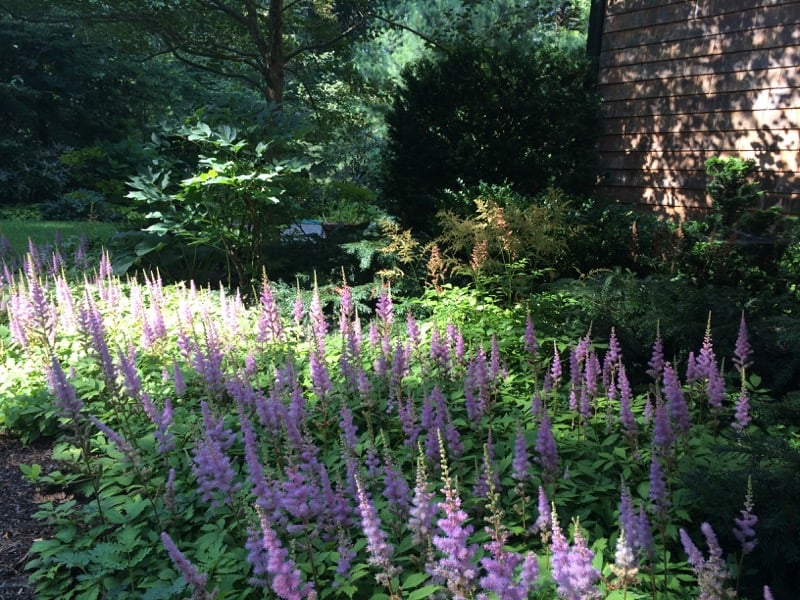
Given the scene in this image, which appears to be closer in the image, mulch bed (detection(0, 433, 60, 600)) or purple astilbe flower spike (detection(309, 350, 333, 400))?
mulch bed (detection(0, 433, 60, 600))

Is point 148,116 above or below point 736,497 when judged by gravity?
above

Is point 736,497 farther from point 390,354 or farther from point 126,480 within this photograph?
point 126,480

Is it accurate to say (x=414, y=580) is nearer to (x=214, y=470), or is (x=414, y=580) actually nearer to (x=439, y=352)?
(x=214, y=470)

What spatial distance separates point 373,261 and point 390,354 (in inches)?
148

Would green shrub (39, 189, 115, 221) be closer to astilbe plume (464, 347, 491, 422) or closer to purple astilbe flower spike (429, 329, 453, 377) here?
purple astilbe flower spike (429, 329, 453, 377)

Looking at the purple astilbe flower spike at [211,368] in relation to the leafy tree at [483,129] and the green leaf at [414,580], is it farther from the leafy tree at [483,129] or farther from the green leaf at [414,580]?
the leafy tree at [483,129]

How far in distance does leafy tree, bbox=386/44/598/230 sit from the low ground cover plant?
14.8ft

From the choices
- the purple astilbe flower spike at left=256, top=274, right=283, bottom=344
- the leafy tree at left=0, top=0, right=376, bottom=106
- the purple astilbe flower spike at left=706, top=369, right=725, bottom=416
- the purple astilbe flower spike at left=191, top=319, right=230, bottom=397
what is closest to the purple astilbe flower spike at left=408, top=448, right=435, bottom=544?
the purple astilbe flower spike at left=706, top=369, right=725, bottom=416

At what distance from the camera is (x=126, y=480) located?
137 inches

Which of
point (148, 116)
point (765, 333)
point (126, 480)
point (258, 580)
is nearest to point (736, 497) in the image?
point (258, 580)

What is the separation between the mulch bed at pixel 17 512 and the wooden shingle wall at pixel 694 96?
8237 millimetres

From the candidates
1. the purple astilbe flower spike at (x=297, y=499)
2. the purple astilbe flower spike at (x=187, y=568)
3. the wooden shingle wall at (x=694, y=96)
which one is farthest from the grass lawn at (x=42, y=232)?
the purple astilbe flower spike at (x=187, y=568)

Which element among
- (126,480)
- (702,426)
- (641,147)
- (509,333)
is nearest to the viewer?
(126,480)

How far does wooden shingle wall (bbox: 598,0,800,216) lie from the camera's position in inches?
319
